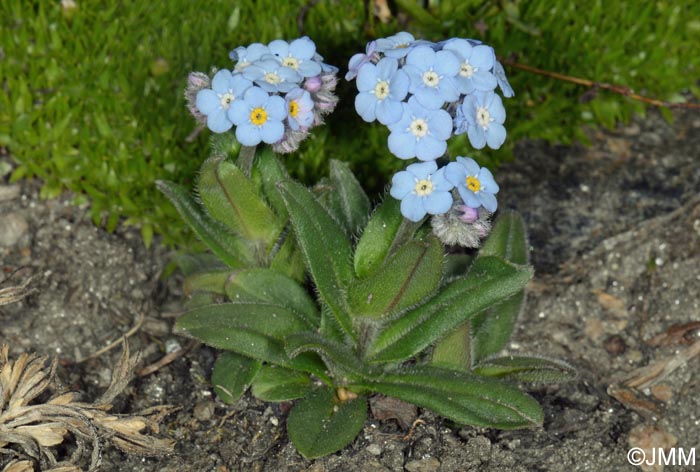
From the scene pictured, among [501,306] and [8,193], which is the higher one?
[501,306]

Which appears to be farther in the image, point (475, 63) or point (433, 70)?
point (475, 63)

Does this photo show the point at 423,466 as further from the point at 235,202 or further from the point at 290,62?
the point at 290,62

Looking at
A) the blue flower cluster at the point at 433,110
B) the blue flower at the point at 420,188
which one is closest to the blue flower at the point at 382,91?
the blue flower cluster at the point at 433,110

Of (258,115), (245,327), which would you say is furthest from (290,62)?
(245,327)

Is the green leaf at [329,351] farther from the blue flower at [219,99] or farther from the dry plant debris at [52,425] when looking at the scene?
the blue flower at [219,99]

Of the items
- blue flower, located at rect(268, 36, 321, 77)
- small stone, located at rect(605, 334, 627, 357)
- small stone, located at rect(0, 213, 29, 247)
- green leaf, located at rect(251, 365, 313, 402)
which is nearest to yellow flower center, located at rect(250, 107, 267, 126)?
blue flower, located at rect(268, 36, 321, 77)

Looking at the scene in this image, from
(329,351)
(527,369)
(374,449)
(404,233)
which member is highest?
(404,233)

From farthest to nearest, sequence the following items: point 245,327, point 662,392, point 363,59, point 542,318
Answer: point 542,318
point 662,392
point 245,327
point 363,59
